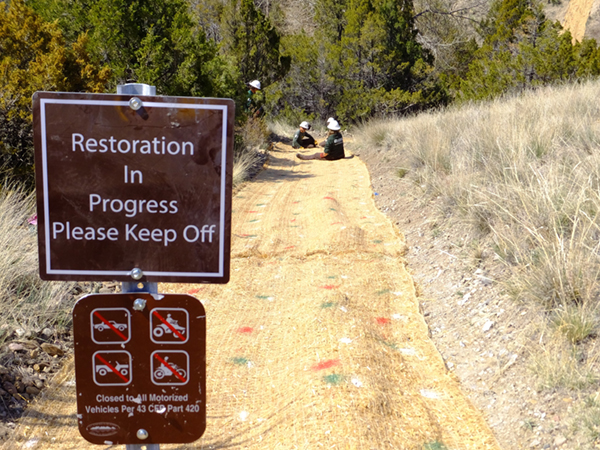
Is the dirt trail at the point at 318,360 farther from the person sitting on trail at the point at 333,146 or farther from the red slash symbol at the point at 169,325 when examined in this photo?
the person sitting on trail at the point at 333,146

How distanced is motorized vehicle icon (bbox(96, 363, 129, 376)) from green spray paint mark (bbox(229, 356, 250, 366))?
191cm

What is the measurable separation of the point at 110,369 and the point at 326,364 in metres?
1.91

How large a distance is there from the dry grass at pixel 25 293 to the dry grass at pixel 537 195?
309cm

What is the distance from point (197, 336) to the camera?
1.73 m

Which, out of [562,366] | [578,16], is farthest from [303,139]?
[578,16]

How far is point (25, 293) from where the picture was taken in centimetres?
390

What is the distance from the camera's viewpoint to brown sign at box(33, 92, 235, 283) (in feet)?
5.26

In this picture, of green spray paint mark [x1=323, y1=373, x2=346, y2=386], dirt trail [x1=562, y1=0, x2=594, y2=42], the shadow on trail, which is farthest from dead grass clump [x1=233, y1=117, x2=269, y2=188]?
dirt trail [x1=562, y1=0, x2=594, y2=42]

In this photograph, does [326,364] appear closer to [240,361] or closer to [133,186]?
[240,361]

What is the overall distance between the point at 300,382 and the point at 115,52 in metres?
7.07

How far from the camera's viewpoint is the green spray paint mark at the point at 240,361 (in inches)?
141

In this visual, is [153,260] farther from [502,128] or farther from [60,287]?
[502,128]

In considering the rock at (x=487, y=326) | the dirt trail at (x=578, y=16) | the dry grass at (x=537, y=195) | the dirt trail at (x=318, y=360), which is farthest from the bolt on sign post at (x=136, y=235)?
the dirt trail at (x=578, y=16)

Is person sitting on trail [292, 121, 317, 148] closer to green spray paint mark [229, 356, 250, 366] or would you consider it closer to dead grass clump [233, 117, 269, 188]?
dead grass clump [233, 117, 269, 188]
